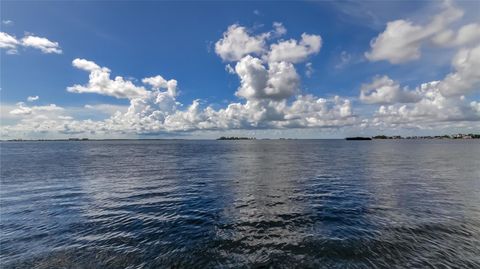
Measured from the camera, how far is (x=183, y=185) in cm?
3666

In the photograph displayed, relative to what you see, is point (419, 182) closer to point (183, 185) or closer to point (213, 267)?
point (183, 185)

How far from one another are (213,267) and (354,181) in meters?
31.7

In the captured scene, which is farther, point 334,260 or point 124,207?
point 124,207

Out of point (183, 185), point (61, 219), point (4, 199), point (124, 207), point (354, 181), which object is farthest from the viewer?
point (354, 181)

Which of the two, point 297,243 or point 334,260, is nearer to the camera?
point 334,260

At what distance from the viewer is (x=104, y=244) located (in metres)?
16.2

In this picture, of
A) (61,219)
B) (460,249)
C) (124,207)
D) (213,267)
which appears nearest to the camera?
(213,267)

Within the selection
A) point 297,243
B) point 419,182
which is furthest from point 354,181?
point 297,243

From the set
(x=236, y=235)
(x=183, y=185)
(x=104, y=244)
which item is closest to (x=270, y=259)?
(x=236, y=235)

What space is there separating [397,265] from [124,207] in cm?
2238

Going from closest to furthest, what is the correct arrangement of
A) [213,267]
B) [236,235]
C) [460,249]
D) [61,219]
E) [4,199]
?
[213,267] < [460,249] < [236,235] < [61,219] < [4,199]

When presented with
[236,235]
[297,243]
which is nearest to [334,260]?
[297,243]

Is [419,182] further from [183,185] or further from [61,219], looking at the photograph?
[61,219]

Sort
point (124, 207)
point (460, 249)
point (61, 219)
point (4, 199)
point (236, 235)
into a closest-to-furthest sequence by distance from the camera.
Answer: point (460, 249) → point (236, 235) → point (61, 219) → point (124, 207) → point (4, 199)
